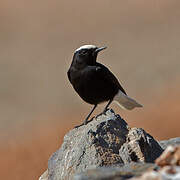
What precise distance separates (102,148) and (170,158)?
2.10m

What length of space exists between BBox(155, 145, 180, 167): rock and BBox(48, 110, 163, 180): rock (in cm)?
168

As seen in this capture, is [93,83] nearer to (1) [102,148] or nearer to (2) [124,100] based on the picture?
(2) [124,100]

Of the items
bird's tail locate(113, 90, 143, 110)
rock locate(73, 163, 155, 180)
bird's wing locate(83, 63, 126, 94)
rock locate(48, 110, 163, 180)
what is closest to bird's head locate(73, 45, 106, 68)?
bird's wing locate(83, 63, 126, 94)

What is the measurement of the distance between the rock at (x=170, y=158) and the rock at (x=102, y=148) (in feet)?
5.50

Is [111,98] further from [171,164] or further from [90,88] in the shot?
[171,164]

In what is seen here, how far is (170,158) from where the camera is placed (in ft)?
12.6

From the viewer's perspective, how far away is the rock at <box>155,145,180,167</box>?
150 inches

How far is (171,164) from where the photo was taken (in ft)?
12.5

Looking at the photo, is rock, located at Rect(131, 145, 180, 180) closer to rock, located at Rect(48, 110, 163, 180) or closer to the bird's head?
rock, located at Rect(48, 110, 163, 180)

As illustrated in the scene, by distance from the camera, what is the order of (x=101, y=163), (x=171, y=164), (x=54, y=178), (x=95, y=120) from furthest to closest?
1. (x=95, y=120)
2. (x=54, y=178)
3. (x=101, y=163)
4. (x=171, y=164)

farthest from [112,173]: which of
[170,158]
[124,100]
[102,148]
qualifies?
[124,100]

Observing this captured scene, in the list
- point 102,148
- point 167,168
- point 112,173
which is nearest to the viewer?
point 167,168

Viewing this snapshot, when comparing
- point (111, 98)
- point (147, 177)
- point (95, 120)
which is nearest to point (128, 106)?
point (111, 98)

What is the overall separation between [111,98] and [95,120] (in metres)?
1.24
